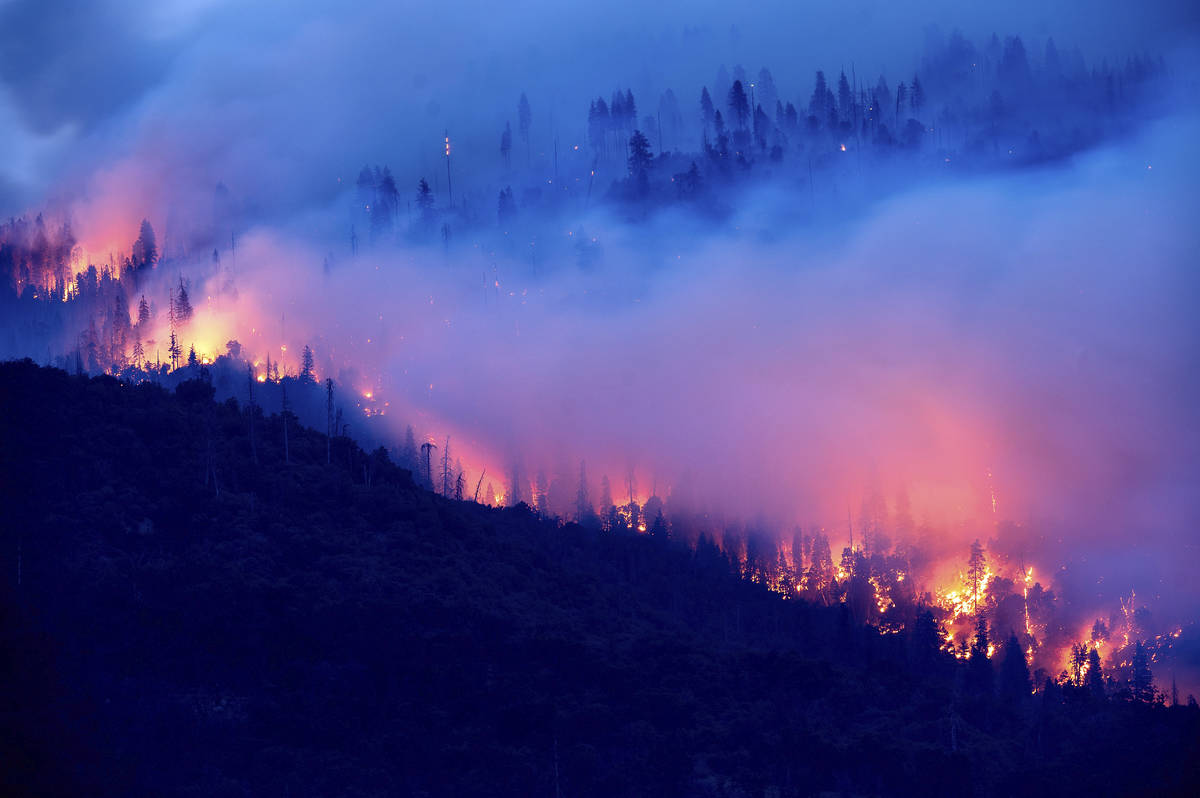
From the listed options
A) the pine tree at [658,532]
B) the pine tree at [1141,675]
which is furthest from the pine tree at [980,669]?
the pine tree at [658,532]

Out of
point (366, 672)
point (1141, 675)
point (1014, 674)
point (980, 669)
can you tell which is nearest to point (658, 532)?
point (980, 669)

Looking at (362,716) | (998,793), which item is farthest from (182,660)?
(998,793)

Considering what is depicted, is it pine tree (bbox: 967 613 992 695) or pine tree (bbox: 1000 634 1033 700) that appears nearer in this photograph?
pine tree (bbox: 967 613 992 695)

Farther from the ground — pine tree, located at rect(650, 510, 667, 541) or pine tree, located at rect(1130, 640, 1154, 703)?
pine tree, located at rect(650, 510, 667, 541)

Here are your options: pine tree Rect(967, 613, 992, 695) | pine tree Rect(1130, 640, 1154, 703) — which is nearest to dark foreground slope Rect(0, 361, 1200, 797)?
pine tree Rect(967, 613, 992, 695)

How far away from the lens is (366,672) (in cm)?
12356

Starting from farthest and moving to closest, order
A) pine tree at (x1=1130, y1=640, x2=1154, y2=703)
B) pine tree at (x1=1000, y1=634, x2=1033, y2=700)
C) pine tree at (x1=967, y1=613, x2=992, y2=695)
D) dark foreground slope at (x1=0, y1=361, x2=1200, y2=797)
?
pine tree at (x1=1000, y1=634, x2=1033, y2=700), pine tree at (x1=967, y1=613, x2=992, y2=695), pine tree at (x1=1130, y1=640, x2=1154, y2=703), dark foreground slope at (x1=0, y1=361, x2=1200, y2=797)

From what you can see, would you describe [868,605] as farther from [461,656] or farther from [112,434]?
[112,434]

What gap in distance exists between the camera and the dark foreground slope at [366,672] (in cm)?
11225

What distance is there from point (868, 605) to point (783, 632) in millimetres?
30705

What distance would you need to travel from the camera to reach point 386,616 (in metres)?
131

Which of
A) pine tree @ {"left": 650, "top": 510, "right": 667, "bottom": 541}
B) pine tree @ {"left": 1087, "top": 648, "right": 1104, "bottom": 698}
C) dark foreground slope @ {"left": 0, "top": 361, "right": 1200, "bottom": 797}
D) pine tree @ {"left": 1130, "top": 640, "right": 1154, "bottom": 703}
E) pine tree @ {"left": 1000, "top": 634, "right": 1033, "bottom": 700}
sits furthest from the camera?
pine tree @ {"left": 650, "top": 510, "right": 667, "bottom": 541}

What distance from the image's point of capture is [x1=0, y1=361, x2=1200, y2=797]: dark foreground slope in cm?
11225

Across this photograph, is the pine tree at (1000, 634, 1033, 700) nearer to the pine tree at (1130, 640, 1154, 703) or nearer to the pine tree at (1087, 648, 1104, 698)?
the pine tree at (1087, 648, 1104, 698)
